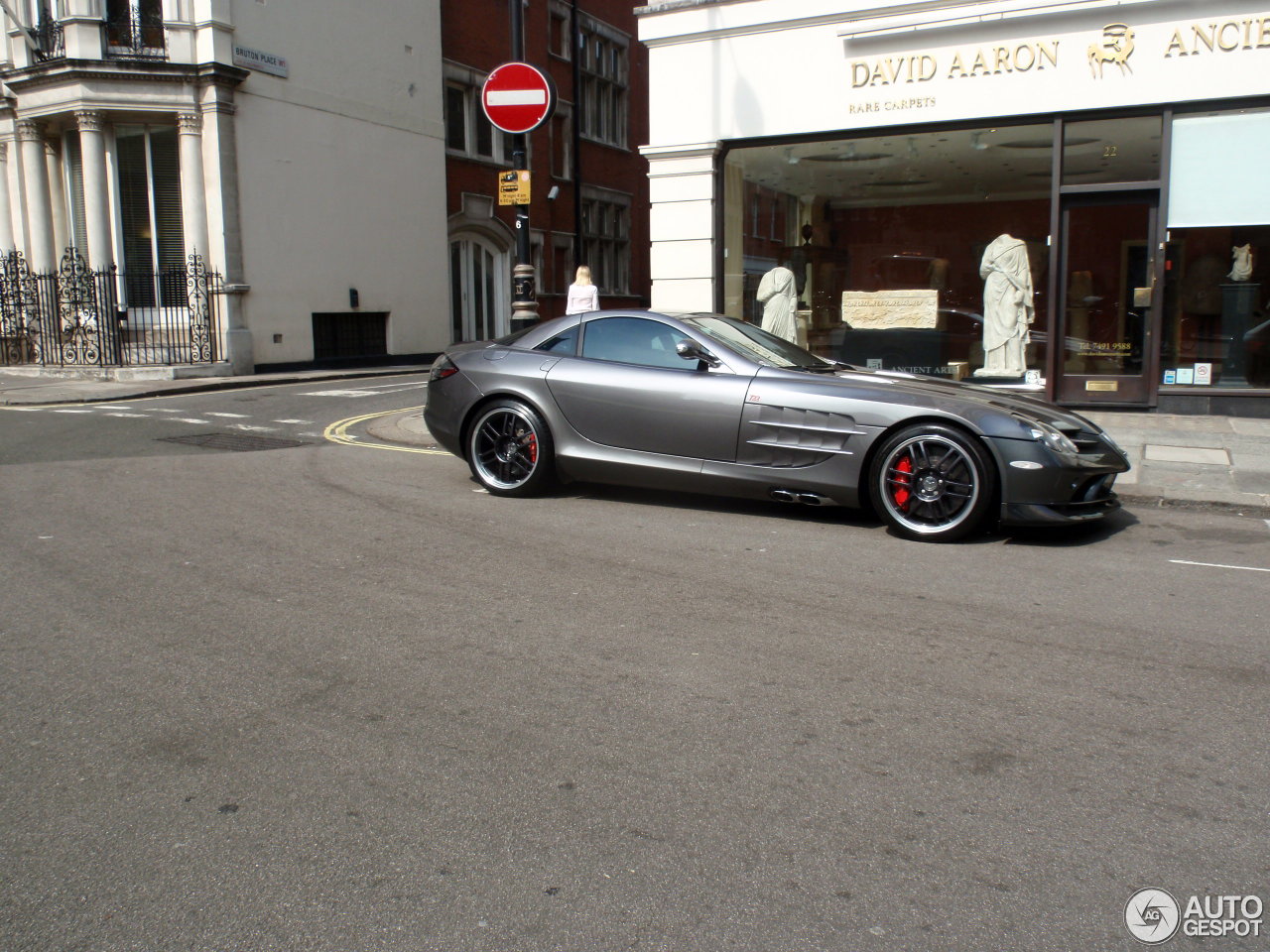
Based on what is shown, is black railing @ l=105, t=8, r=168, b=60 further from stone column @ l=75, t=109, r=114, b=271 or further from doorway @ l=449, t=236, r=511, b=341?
doorway @ l=449, t=236, r=511, b=341

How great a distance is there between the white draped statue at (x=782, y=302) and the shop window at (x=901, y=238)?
115 mm

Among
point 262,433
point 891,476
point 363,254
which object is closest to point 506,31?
point 363,254

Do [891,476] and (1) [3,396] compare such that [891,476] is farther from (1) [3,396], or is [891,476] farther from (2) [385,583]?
(1) [3,396]

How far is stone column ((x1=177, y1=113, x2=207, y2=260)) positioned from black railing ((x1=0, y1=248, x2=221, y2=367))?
0.42m

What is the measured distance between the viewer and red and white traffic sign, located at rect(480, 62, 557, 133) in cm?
1105

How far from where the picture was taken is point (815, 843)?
2.99 metres

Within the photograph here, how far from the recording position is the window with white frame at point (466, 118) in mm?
27453

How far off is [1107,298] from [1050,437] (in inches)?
269

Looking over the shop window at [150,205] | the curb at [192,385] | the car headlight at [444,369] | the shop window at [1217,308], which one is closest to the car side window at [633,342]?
the car headlight at [444,369]

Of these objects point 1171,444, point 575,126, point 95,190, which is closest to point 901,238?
point 1171,444

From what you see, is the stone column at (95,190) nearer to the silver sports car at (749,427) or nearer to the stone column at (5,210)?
the stone column at (5,210)

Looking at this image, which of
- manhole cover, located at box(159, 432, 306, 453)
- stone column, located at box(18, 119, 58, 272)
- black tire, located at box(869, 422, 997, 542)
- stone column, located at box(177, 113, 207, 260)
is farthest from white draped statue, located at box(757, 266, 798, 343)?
stone column, located at box(18, 119, 58, 272)

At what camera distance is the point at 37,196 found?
22.0m

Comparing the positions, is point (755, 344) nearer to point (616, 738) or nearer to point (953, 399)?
point (953, 399)
